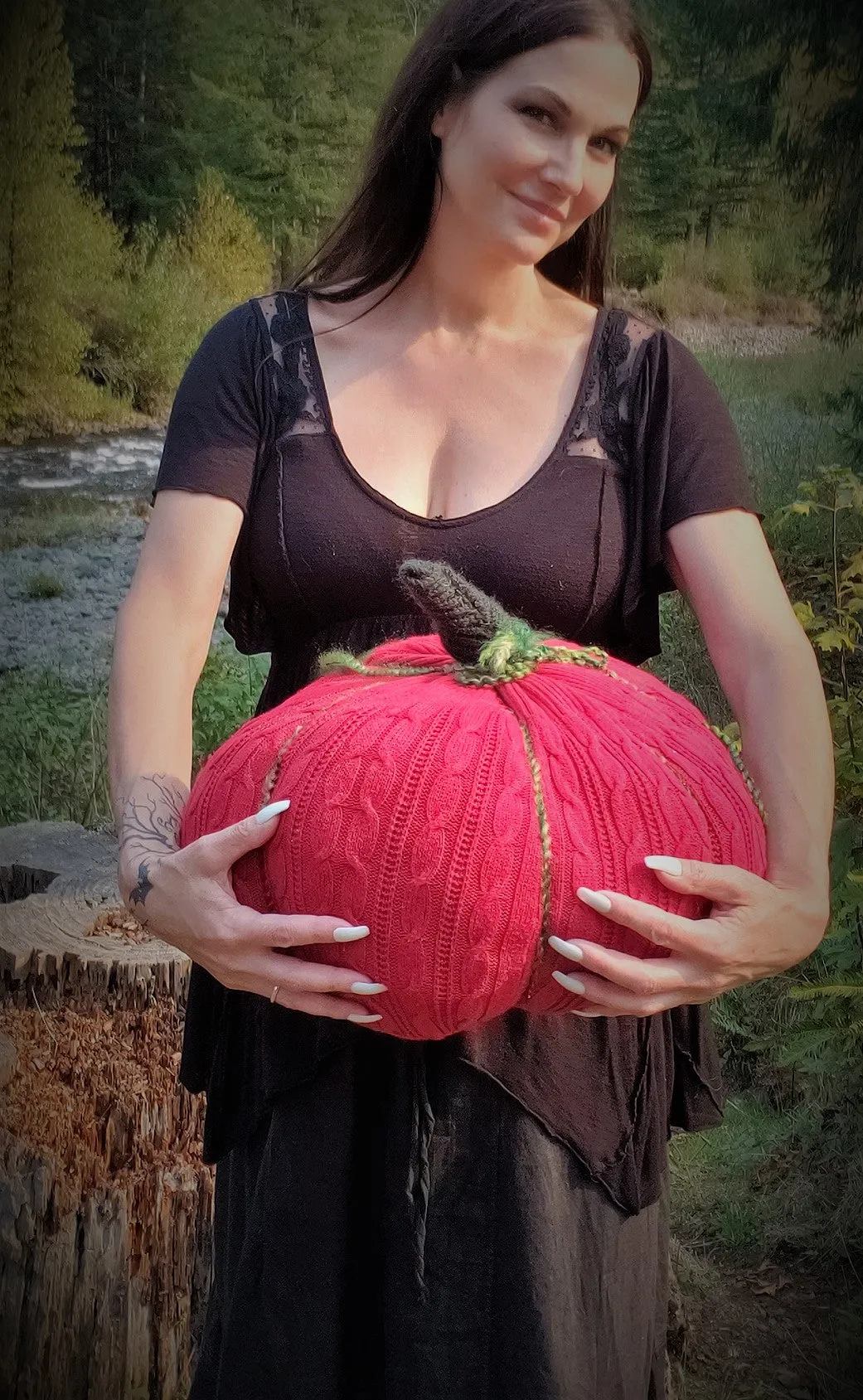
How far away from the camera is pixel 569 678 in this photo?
0.73 m

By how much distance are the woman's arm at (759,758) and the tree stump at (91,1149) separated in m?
1.00

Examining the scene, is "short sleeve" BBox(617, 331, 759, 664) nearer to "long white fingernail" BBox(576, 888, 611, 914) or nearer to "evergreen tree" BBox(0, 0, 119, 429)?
"long white fingernail" BBox(576, 888, 611, 914)

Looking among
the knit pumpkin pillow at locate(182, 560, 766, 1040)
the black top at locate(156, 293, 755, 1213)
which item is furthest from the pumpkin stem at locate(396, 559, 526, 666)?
the black top at locate(156, 293, 755, 1213)

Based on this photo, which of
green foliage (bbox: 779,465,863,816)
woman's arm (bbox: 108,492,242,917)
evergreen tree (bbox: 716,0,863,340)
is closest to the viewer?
woman's arm (bbox: 108,492,242,917)

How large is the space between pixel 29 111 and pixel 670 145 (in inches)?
29.3

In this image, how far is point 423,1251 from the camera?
31.4 inches

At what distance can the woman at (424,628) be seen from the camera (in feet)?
2.63

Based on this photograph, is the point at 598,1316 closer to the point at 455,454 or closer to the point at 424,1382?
the point at 424,1382

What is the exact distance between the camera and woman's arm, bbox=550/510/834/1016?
718 millimetres

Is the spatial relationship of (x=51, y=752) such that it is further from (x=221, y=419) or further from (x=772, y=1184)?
(x=772, y=1184)

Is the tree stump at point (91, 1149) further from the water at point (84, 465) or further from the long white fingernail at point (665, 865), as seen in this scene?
the long white fingernail at point (665, 865)

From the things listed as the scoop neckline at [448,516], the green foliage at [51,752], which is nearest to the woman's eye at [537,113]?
the scoop neckline at [448,516]

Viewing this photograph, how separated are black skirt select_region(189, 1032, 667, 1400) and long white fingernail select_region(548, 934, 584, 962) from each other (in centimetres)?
16

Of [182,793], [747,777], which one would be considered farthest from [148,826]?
[747,777]
